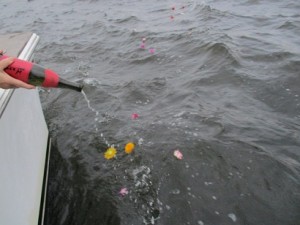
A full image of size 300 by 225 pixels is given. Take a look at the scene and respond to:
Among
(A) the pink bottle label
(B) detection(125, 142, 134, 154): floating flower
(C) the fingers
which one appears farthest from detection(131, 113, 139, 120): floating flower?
(C) the fingers

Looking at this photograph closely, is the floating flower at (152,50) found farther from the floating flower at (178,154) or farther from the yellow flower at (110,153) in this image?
the floating flower at (178,154)

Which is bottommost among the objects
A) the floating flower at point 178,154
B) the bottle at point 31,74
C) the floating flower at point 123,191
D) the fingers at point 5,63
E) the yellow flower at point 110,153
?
the yellow flower at point 110,153

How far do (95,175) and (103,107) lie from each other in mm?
1827

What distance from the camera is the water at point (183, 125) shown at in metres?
3.37

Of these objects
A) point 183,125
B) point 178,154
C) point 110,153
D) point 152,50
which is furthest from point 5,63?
point 152,50

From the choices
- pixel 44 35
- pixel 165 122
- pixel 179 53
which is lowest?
pixel 44 35

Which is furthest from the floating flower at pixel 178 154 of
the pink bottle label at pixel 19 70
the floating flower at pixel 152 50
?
the floating flower at pixel 152 50

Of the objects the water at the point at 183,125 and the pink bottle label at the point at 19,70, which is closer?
the pink bottle label at the point at 19,70

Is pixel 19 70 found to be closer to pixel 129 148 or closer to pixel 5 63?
pixel 5 63

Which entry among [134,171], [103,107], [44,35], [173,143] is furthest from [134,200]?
[44,35]

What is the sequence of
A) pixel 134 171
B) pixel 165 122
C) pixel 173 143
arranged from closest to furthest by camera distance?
pixel 134 171
pixel 173 143
pixel 165 122

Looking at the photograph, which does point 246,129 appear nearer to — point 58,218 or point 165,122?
point 165,122

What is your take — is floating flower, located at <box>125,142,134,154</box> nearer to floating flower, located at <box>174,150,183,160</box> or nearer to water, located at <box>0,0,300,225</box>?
water, located at <box>0,0,300,225</box>

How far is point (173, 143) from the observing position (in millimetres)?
4215
